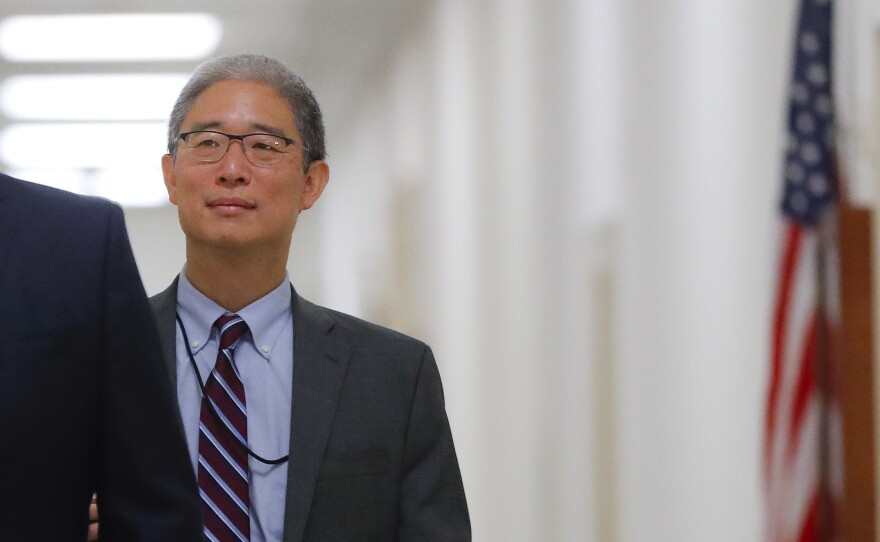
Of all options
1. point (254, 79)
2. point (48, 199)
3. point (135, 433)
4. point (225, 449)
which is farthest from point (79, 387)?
point (254, 79)

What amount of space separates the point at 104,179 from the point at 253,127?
10.5m

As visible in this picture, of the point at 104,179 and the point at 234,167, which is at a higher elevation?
the point at 104,179

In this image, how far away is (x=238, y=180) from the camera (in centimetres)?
255

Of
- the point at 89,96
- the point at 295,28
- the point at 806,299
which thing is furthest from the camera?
the point at 89,96

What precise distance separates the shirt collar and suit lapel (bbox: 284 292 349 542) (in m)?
0.05

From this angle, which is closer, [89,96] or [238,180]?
[238,180]

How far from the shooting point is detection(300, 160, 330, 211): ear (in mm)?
2744

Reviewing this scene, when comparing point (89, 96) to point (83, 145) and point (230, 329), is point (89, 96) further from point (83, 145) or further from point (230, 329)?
point (230, 329)

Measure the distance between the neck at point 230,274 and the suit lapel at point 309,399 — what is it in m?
0.11

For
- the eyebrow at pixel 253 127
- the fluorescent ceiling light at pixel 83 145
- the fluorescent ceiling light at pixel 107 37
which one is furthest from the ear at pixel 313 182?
the fluorescent ceiling light at pixel 83 145

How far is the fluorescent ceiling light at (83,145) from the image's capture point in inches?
441

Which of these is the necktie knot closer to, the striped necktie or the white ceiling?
the striped necktie

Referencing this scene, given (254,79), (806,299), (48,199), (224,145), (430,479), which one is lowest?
(430,479)

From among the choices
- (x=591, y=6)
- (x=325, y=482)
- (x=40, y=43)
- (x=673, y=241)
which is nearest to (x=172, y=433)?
(x=325, y=482)
